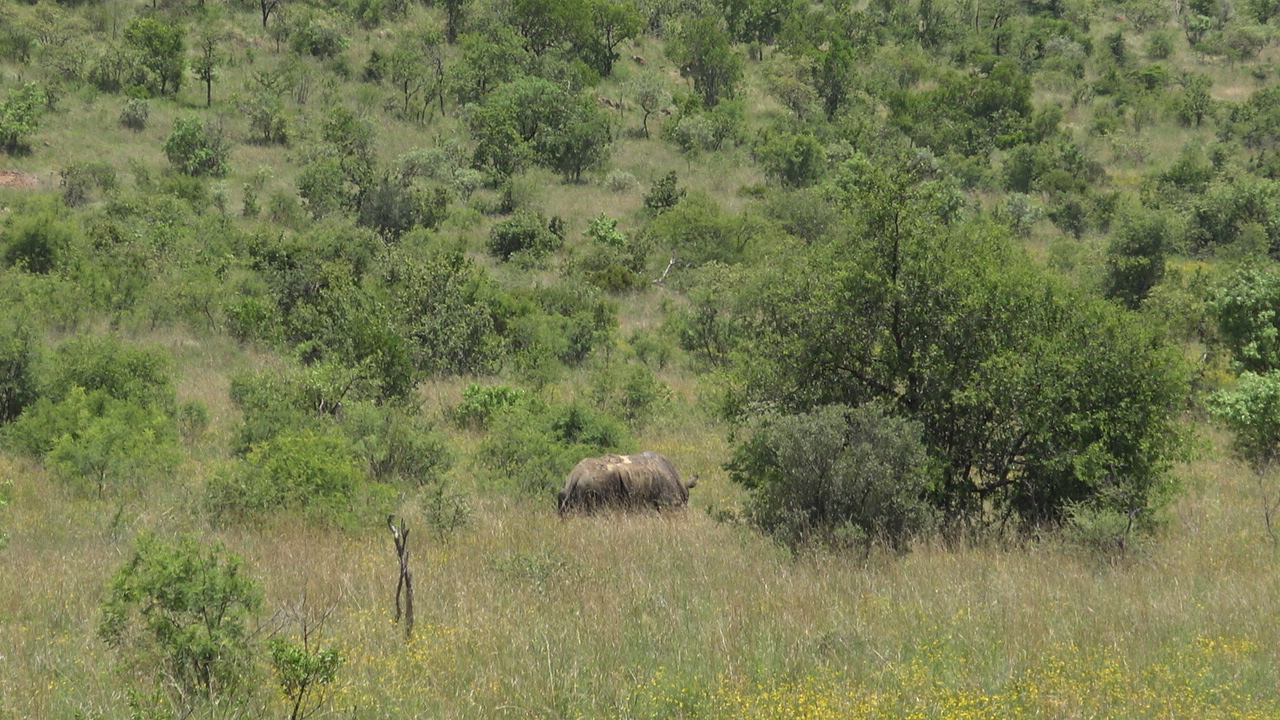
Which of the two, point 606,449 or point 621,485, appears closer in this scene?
point 621,485

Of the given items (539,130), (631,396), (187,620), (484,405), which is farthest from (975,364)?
(539,130)

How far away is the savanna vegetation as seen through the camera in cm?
493

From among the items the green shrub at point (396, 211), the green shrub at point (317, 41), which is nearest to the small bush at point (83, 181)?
the green shrub at point (396, 211)

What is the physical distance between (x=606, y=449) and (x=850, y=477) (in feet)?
14.9

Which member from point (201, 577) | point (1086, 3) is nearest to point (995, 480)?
point (201, 577)

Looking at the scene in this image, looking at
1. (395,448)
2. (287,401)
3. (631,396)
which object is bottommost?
(631,396)

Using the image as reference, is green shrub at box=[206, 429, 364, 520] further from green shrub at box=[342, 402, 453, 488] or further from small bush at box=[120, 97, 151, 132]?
small bush at box=[120, 97, 151, 132]

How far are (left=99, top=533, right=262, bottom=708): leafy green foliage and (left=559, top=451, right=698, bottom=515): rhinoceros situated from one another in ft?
15.0

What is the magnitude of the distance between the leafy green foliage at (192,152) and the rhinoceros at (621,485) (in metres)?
25.1

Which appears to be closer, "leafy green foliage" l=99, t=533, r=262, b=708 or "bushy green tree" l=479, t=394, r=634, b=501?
"leafy green foliage" l=99, t=533, r=262, b=708

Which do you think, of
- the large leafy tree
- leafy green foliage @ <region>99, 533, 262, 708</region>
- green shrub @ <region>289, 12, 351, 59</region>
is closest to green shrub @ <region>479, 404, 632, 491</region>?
the large leafy tree

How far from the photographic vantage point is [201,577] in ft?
15.9

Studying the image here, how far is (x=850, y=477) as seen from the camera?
25.3 feet

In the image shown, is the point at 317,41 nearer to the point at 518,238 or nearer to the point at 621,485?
the point at 518,238
